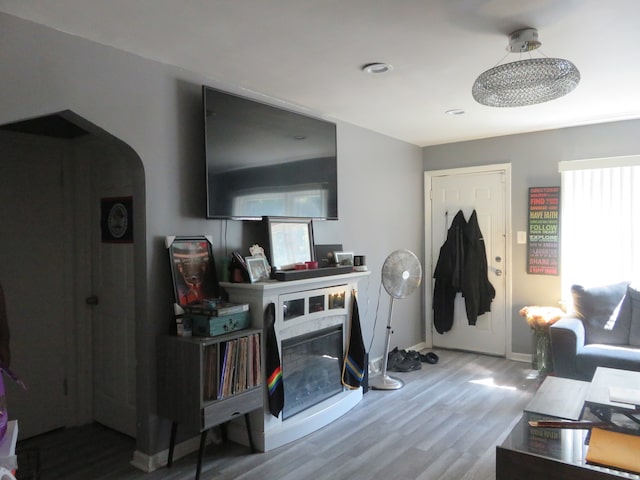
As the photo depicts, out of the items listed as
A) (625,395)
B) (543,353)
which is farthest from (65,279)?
(543,353)

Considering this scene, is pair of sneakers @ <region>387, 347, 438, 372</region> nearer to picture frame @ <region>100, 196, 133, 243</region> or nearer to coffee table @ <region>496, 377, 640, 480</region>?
coffee table @ <region>496, 377, 640, 480</region>

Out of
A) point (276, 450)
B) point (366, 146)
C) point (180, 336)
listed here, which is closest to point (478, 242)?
point (366, 146)

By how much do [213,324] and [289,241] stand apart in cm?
96

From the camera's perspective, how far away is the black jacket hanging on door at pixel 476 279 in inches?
195

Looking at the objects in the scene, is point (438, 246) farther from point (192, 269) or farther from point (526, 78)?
point (192, 269)

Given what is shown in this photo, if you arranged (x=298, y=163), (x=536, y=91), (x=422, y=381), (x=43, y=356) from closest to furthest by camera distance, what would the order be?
(x=536, y=91)
(x=43, y=356)
(x=298, y=163)
(x=422, y=381)

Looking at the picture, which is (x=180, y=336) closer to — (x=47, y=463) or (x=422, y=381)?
(x=47, y=463)

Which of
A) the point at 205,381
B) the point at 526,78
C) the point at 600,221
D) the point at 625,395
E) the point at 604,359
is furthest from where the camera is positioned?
the point at 600,221

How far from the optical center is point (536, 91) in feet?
7.75

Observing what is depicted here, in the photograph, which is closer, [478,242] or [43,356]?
[43,356]

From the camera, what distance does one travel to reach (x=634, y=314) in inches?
144

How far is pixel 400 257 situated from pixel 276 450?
1796mm

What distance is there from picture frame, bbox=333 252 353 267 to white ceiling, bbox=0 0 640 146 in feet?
3.93

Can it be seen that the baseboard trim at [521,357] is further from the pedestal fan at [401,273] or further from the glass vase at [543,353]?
the pedestal fan at [401,273]
